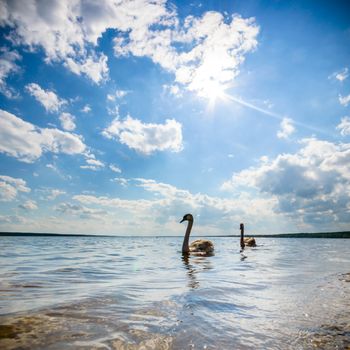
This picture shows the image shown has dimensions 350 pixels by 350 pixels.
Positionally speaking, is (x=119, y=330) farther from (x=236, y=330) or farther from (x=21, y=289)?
(x=21, y=289)

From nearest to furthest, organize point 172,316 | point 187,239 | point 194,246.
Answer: point 172,316, point 187,239, point 194,246

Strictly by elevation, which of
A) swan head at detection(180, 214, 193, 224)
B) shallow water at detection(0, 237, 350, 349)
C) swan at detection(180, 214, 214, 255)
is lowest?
shallow water at detection(0, 237, 350, 349)

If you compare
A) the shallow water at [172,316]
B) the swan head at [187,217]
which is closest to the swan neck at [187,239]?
the swan head at [187,217]

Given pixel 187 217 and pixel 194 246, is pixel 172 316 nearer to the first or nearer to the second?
pixel 187 217

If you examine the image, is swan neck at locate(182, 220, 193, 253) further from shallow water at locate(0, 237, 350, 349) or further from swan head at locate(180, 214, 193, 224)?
shallow water at locate(0, 237, 350, 349)

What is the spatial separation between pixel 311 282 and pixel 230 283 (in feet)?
8.91

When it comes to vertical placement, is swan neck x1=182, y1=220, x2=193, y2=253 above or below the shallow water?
above

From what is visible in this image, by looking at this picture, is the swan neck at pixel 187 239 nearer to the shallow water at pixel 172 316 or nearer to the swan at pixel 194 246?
the swan at pixel 194 246

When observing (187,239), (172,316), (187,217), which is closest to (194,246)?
(187,239)

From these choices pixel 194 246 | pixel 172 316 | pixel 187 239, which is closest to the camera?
pixel 172 316

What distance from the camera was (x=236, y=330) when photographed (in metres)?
3.82

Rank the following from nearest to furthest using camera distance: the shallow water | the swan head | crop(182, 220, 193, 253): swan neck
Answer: the shallow water < crop(182, 220, 193, 253): swan neck < the swan head

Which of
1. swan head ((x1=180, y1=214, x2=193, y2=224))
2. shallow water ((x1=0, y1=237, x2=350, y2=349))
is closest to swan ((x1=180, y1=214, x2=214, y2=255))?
swan head ((x1=180, y1=214, x2=193, y2=224))

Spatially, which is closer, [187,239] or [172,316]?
[172,316]
